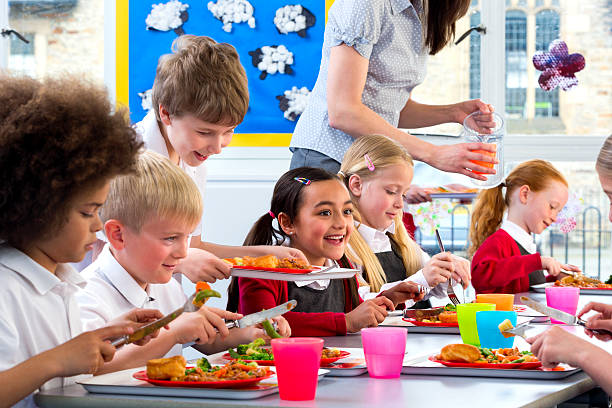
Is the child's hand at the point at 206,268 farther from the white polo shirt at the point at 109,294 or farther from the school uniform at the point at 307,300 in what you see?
the school uniform at the point at 307,300

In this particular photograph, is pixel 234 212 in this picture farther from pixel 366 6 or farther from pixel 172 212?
pixel 172 212

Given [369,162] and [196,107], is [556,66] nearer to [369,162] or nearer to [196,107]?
[369,162]

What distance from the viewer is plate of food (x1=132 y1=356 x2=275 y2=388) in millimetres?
1225

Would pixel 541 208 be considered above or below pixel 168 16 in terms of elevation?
below

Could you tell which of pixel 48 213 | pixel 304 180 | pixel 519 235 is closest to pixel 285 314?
pixel 304 180

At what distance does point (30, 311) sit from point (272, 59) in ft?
11.5

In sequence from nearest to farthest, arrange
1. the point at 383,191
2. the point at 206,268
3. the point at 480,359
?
the point at 480,359
the point at 206,268
the point at 383,191

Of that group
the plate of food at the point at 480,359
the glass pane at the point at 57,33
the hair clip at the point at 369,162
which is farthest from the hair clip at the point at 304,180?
the glass pane at the point at 57,33

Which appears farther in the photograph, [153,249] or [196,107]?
[196,107]

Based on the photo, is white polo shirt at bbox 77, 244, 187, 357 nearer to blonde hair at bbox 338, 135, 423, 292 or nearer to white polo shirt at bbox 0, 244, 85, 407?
white polo shirt at bbox 0, 244, 85, 407

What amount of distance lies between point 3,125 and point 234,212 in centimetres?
334

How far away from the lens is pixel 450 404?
116 centimetres

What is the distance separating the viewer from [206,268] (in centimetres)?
184

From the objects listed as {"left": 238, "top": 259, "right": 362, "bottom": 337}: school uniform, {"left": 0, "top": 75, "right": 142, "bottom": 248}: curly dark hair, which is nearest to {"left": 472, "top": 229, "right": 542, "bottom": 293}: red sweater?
{"left": 238, "top": 259, "right": 362, "bottom": 337}: school uniform
